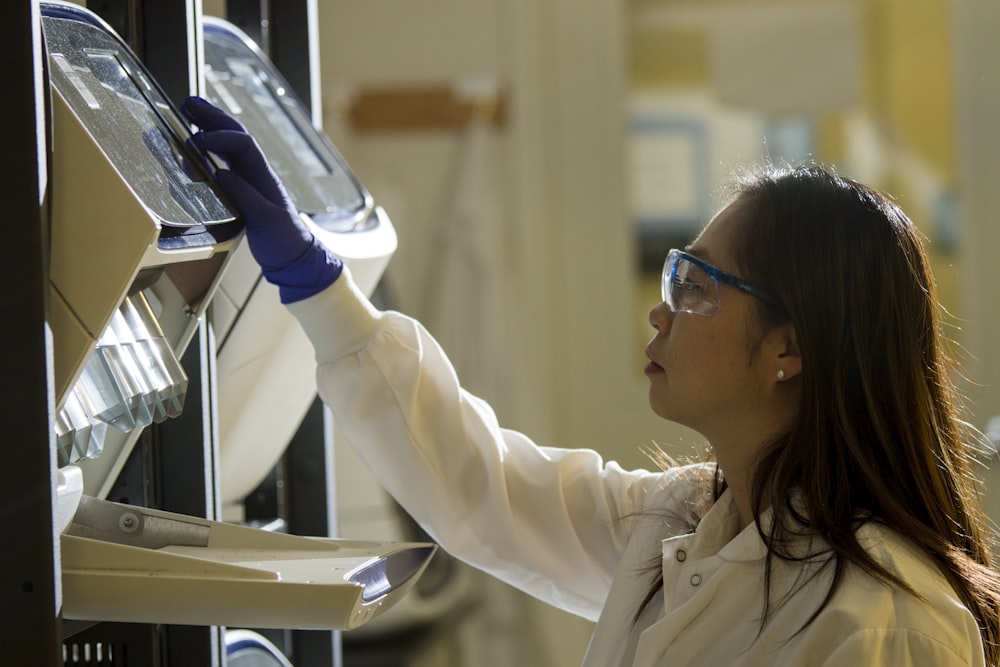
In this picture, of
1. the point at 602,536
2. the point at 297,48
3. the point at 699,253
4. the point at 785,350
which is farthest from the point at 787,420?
the point at 297,48

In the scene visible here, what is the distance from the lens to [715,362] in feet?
4.07

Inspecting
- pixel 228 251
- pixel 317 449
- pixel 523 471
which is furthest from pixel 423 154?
pixel 228 251

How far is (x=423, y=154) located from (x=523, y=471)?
191 cm

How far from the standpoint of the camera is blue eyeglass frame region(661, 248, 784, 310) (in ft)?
4.01

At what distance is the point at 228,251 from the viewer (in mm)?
1114

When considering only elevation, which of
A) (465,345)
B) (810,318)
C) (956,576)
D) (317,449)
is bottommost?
(465,345)

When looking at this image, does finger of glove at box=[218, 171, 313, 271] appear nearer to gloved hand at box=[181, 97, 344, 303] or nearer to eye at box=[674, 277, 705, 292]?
gloved hand at box=[181, 97, 344, 303]

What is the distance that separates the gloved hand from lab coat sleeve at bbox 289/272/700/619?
11 centimetres

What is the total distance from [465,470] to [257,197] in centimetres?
48

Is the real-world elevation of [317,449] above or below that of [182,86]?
below

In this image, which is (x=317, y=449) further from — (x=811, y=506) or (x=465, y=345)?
(x=465, y=345)

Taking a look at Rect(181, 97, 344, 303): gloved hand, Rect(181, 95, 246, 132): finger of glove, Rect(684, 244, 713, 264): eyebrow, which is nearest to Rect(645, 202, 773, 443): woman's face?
Rect(684, 244, 713, 264): eyebrow

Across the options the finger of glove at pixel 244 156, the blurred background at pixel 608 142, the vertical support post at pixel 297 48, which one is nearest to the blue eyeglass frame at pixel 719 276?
the finger of glove at pixel 244 156

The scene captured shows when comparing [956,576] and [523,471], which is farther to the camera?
[523,471]
